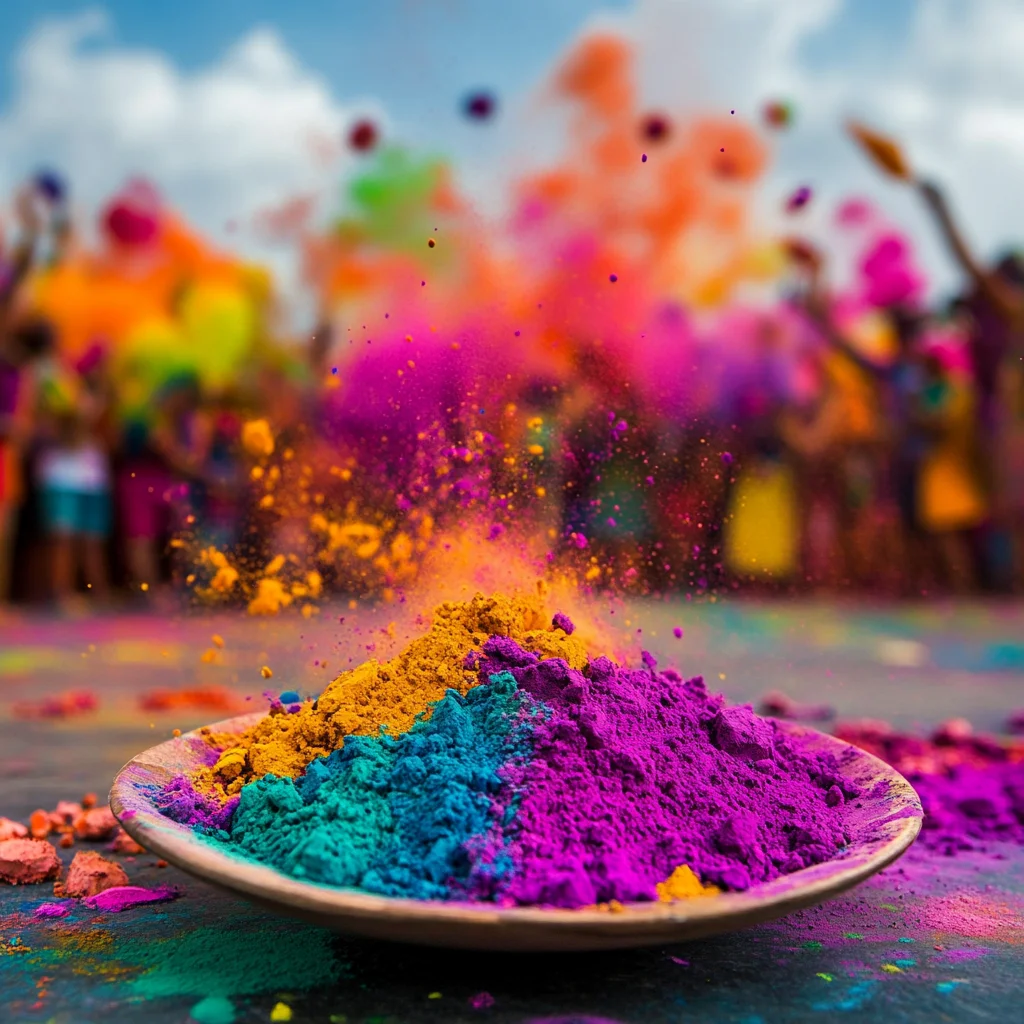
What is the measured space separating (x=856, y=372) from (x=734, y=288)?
1185mm

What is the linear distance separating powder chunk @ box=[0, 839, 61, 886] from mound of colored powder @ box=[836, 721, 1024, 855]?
5.96ft

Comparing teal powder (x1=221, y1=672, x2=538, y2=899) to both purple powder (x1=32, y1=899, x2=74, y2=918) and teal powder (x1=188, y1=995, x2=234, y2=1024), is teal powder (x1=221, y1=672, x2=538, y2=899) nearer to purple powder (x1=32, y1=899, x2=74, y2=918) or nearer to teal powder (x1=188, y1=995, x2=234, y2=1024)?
teal powder (x1=188, y1=995, x2=234, y2=1024)

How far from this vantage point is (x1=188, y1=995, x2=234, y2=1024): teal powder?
4.53 feet

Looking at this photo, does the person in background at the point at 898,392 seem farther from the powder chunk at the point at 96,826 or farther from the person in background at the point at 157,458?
the powder chunk at the point at 96,826

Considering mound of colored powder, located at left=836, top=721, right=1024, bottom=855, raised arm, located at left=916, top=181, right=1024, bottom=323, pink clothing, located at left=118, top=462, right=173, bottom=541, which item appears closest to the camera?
mound of colored powder, located at left=836, top=721, right=1024, bottom=855

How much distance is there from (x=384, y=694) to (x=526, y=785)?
37 cm

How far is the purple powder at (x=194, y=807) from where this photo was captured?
162 cm

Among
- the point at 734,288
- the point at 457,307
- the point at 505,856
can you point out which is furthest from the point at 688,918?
the point at 734,288

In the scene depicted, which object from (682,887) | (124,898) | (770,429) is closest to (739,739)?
(682,887)

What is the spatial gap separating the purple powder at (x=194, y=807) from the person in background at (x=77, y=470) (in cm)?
568

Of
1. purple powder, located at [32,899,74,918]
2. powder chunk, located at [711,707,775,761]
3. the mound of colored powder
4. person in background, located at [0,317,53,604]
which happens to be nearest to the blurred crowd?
person in background, located at [0,317,53,604]

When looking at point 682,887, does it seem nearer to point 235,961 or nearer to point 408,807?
point 408,807

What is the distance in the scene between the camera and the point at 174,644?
586cm

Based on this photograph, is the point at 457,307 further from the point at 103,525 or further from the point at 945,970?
the point at 103,525
